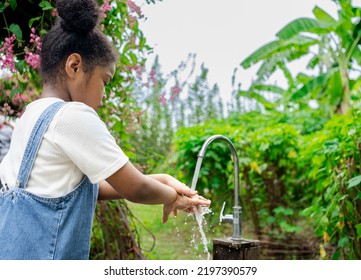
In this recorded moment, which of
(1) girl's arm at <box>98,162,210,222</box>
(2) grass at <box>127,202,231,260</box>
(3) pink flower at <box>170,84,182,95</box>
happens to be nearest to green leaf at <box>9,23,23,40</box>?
(1) girl's arm at <box>98,162,210,222</box>

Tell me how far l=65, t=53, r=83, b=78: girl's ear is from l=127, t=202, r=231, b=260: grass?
2.62 metres

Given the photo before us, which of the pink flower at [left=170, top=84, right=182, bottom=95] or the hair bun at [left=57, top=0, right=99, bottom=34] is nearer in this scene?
the hair bun at [left=57, top=0, right=99, bottom=34]

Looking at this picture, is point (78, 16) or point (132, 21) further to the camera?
point (132, 21)

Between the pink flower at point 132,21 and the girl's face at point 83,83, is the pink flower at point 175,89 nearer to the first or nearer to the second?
the pink flower at point 132,21

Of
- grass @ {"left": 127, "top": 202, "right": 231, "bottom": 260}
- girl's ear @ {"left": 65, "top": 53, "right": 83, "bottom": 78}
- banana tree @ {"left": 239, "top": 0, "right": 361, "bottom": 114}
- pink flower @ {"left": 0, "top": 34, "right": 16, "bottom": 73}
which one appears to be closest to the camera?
girl's ear @ {"left": 65, "top": 53, "right": 83, "bottom": 78}

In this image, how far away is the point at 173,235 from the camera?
4.57 m

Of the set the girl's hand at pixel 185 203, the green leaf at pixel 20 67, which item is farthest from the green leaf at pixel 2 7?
the girl's hand at pixel 185 203

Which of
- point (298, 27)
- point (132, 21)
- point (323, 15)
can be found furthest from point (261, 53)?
point (132, 21)

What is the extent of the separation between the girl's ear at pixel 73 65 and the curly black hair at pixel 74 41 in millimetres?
14

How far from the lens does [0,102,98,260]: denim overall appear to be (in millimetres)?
971

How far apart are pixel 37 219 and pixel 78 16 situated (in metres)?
0.49

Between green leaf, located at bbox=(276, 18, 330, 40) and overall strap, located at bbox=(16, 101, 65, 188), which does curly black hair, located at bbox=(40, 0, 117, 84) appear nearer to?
overall strap, located at bbox=(16, 101, 65, 188)

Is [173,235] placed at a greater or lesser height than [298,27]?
lesser

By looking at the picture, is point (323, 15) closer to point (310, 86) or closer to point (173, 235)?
point (310, 86)
